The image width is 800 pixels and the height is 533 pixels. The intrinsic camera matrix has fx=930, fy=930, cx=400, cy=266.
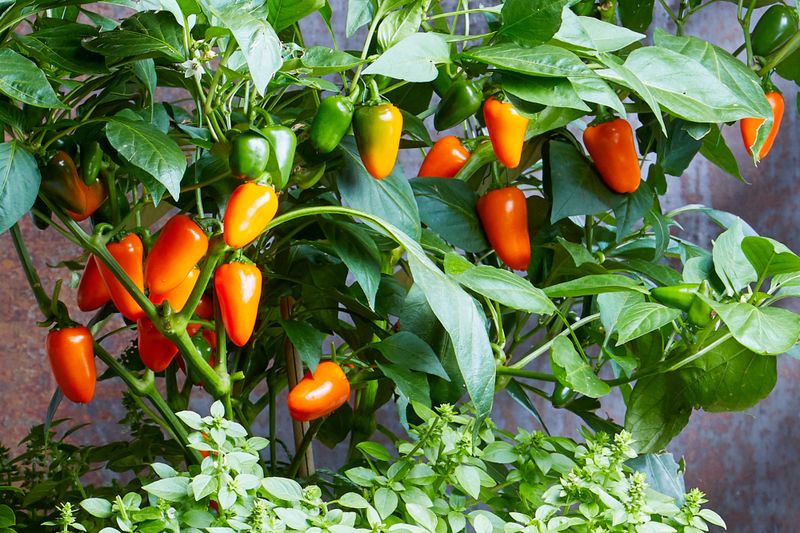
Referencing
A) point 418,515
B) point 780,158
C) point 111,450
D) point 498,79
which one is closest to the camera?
point 418,515

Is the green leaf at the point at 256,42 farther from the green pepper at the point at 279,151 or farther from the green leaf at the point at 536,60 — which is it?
the green leaf at the point at 536,60

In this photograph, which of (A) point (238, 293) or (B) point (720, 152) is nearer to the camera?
(A) point (238, 293)

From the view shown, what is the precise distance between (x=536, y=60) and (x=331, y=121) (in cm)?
18

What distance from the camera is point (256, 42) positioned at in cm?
63

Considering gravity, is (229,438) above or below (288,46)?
below

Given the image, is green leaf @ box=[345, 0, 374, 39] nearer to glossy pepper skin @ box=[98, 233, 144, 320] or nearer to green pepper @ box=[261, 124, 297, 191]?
green pepper @ box=[261, 124, 297, 191]

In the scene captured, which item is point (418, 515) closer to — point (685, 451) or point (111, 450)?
point (111, 450)

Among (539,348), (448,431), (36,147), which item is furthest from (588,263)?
(36,147)

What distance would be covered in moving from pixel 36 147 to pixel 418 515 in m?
0.43

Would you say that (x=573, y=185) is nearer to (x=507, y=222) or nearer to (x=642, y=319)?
(x=507, y=222)

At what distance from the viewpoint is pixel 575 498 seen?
2.43 ft

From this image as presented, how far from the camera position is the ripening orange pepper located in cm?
83

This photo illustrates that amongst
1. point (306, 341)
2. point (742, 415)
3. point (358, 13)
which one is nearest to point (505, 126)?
point (358, 13)

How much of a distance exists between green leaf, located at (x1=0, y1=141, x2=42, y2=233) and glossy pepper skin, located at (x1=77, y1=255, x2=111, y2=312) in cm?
15
